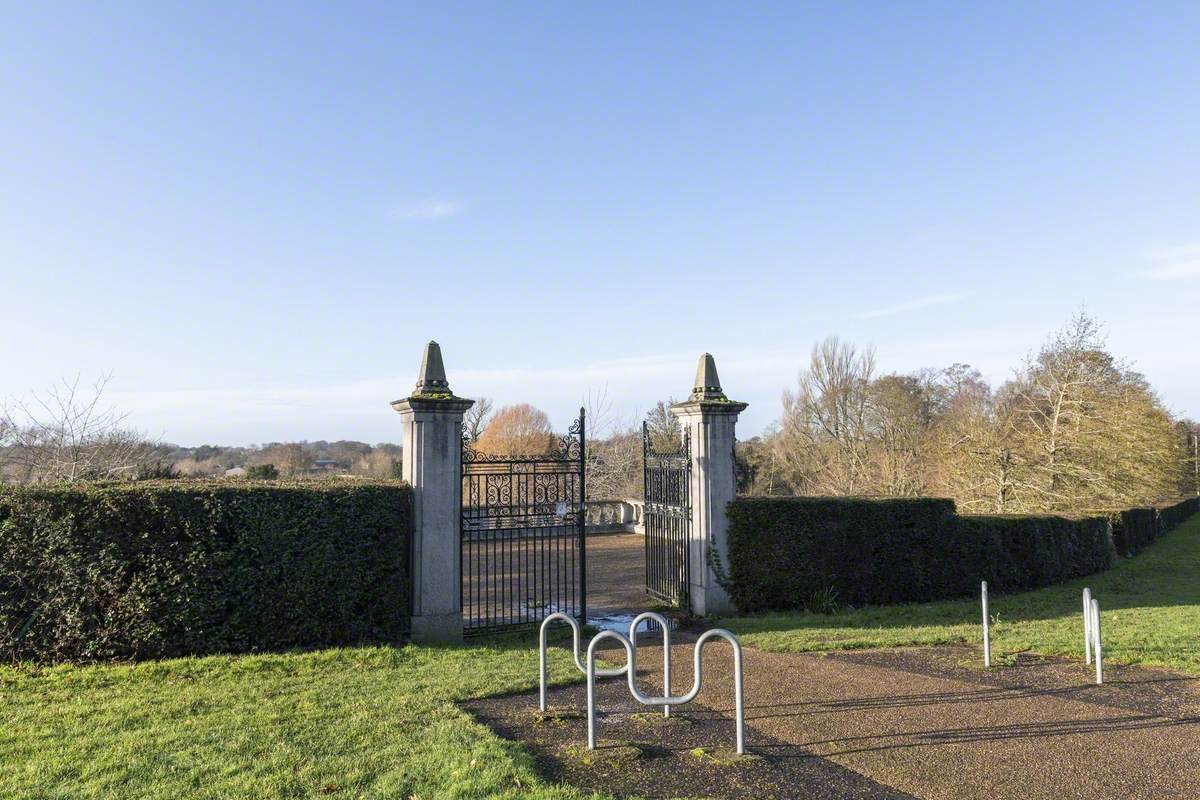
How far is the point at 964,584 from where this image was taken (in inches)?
476

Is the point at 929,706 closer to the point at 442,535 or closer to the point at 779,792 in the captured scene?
the point at 779,792

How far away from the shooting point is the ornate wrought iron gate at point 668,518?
34.9ft

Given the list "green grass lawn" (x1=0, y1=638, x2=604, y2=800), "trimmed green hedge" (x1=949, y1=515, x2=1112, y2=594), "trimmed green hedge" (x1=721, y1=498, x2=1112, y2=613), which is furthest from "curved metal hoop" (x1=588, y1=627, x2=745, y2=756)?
"trimmed green hedge" (x1=949, y1=515, x2=1112, y2=594)

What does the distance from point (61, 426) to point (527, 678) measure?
12.1 metres

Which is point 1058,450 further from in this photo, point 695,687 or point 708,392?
point 695,687

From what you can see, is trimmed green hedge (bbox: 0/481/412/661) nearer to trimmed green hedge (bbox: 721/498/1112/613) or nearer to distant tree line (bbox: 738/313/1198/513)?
trimmed green hedge (bbox: 721/498/1112/613)

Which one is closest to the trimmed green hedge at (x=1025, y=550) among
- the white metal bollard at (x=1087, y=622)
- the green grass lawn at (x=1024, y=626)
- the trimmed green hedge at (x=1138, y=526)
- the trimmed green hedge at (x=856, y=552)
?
the trimmed green hedge at (x=856, y=552)

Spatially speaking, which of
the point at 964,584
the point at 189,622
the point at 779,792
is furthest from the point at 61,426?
the point at 964,584

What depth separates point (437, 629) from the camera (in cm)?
855

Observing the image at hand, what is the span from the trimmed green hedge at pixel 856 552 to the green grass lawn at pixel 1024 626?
338 millimetres

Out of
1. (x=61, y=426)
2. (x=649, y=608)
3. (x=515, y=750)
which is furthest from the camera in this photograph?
(x=61, y=426)

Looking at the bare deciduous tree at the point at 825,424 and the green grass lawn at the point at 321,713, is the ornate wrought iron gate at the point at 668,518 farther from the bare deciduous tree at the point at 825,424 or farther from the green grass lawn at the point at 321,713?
the bare deciduous tree at the point at 825,424

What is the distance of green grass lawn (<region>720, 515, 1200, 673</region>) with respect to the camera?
25.2ft

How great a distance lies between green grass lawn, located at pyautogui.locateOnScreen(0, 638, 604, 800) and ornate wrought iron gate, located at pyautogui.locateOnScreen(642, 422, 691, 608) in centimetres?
352
